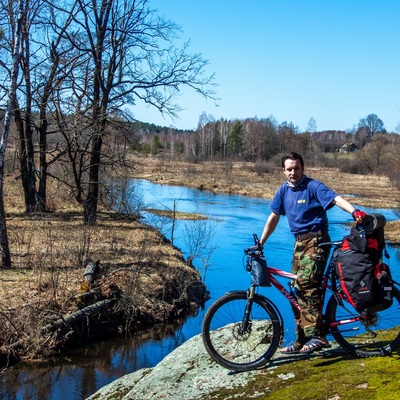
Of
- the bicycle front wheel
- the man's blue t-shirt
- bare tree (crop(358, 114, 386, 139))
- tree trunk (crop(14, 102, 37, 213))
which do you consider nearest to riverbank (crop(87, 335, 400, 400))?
the bicycle front wheel

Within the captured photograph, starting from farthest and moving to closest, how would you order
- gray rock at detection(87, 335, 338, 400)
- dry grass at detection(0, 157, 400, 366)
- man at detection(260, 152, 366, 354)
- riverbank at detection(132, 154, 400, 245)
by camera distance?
riverbank at detection(132, 154, 400, 245) → dry grass at detection(0, 157, 400, 366) → man at detection(260, 152, 366, 354) → gray rock at detection(87, 335, 338, 400)

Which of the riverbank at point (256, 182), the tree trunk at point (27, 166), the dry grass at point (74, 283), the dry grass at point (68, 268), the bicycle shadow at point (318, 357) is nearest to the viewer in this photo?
the bicycle shadow at point (318, 357)

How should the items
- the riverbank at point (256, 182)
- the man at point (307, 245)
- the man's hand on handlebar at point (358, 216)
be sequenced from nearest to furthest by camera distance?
the man's hand on handlebar at point (358, 216), the man at point (307, 245), the riverbank at point (256, 182)

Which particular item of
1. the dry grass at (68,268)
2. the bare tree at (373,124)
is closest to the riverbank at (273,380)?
the dry grass at (68,268)

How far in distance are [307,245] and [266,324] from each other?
90cm

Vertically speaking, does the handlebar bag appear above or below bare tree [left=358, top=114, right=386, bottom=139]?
below

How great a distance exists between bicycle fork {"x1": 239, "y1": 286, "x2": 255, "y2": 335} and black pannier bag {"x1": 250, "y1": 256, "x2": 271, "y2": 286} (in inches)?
3.1

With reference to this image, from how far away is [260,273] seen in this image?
188 inches

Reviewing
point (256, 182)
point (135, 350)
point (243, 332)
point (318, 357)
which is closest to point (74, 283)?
point (135, 350)

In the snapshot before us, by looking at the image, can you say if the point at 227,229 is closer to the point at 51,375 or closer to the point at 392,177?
the point at 51,375

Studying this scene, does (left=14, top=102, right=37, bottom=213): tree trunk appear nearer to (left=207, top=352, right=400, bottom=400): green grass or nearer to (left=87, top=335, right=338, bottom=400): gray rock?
(left=87, top=335, right=338, bottom=400): gray rock

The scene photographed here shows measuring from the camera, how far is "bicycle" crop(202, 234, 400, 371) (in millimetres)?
4652

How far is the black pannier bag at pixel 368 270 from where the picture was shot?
429 cm

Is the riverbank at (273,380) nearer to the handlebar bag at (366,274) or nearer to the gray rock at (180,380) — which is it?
the gray rock at (180,380)
